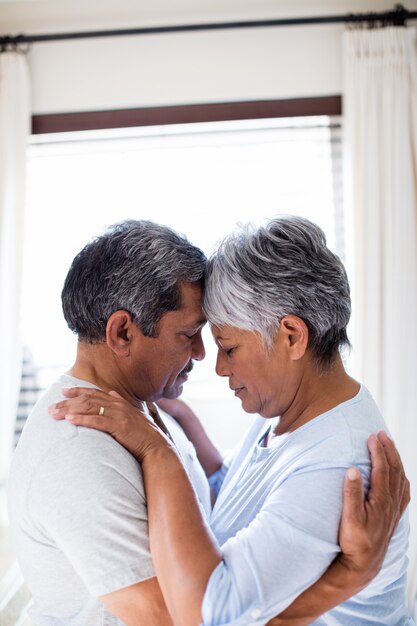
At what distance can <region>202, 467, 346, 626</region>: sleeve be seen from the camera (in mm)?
1104

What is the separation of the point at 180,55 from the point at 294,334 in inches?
120

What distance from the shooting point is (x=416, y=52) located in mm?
3838

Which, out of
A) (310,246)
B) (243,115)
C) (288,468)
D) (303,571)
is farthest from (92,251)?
(243,115)

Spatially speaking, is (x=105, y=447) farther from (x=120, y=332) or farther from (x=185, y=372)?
(x=185, y=372)

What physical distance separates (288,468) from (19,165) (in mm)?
3206

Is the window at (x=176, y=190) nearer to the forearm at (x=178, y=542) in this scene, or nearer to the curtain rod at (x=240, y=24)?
the curtain rod at (x=240, y=24)

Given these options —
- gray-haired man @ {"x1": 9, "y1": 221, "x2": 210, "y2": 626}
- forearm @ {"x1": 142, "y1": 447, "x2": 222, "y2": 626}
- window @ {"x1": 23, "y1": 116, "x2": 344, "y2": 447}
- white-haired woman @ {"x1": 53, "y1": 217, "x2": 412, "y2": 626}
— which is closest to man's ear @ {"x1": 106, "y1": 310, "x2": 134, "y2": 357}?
gray-haired man @ {"x1": 9, "y1": 221, "x2": 210, "y2": 626}

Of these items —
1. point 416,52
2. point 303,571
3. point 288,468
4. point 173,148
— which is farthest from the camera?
point 173,148

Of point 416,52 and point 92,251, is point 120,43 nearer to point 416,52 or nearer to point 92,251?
point 416,52

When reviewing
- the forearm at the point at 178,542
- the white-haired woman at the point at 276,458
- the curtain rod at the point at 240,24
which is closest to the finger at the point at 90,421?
the white-haired woman at the point at 276,458

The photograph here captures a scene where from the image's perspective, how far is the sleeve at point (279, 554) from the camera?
1104 millimetres

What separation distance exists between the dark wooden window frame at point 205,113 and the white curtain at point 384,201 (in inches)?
7.2

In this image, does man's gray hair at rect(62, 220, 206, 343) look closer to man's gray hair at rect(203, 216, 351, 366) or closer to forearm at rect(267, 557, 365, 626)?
man's gray hair at rect(203, 216, 351, 366)

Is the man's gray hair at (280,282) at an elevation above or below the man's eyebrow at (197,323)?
above
